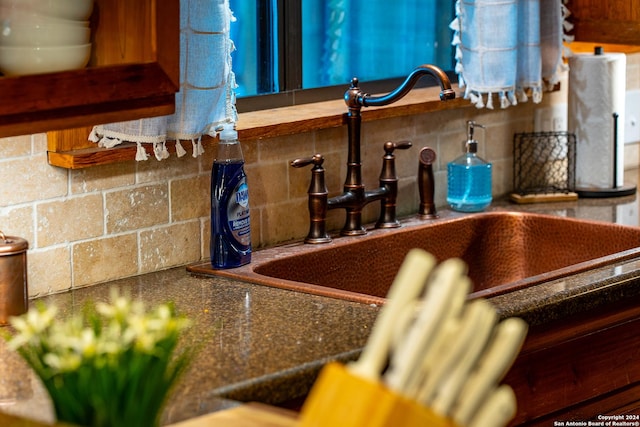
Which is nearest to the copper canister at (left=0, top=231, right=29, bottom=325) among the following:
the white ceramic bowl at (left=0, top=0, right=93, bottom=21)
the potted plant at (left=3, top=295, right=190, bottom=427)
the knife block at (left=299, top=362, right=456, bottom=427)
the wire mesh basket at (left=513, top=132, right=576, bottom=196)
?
the white ceramic bowl at (left=0, top=0, right=93, bottom=21)

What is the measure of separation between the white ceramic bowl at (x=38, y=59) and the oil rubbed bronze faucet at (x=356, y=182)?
2.66ft

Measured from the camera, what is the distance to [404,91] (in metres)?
2.45

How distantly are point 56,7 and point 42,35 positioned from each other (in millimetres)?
51

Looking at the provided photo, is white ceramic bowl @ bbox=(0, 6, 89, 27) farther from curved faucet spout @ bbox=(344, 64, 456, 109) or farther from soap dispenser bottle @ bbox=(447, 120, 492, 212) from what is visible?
soap dispenser bottle @ bbox=(447, 120, 492, 212)

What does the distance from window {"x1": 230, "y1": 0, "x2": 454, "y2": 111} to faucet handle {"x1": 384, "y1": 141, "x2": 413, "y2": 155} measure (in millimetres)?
250

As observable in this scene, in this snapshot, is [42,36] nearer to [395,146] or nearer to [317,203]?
[317,203]

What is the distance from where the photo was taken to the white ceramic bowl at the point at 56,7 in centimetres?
162

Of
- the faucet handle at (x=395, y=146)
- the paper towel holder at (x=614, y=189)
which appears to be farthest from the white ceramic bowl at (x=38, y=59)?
the paper towel holder at (x=614, y=189)

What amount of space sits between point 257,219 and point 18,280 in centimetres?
69

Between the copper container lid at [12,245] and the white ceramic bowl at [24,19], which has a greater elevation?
the white ceramic bowl at [24,19]

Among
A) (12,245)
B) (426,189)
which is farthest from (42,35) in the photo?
(426,189)

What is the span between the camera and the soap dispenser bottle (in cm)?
280

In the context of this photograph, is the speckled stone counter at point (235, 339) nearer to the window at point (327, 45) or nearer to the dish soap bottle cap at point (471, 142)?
the window at point (327, 45)

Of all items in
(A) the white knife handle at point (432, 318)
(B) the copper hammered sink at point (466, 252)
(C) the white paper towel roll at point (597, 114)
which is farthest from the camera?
(C) the white paper towel roll at point (597, 114)
